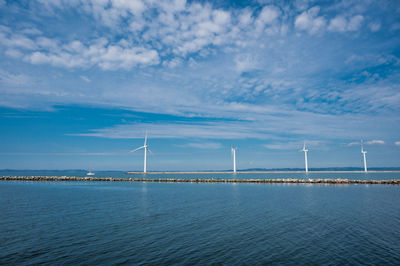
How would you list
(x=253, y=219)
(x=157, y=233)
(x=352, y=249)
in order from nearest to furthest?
1. (x=352, y=249)
2. (x=157, y=233)
3. (x=253, y=219)

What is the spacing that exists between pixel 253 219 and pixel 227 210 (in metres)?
7.36

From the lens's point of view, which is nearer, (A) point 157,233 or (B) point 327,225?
(A) point 157,233

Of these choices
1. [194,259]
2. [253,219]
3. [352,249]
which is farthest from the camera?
[253,219]

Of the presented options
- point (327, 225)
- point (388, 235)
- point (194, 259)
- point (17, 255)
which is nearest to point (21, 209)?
point (17, 255)

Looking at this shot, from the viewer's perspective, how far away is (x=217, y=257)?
60.1ft

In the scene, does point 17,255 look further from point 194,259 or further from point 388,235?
point 388,235

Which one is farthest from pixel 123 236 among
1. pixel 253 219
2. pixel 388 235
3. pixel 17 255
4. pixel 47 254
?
pixel 388 235

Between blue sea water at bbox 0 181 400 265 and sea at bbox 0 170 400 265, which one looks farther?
blue sea water at bbox 0 181 400 265

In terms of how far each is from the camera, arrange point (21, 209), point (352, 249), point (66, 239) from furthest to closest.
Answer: point (21, 209) < point (66, 239) < point (352, 249)

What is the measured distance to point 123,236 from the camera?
2342cm

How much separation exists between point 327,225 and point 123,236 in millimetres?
21028

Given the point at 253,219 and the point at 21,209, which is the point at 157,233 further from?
the point at 21,209

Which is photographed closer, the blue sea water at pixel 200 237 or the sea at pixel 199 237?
the sea at pixel 199 237

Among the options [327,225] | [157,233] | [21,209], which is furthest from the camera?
[21,209]
